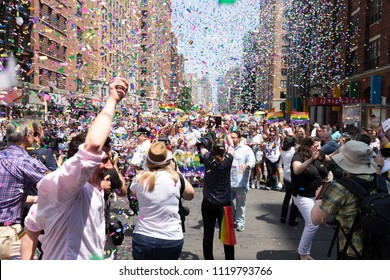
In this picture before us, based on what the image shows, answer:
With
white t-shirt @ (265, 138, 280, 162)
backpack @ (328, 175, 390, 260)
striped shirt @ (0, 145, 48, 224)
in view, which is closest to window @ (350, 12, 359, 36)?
white t-shirt @ (265, 138, 280, 162)

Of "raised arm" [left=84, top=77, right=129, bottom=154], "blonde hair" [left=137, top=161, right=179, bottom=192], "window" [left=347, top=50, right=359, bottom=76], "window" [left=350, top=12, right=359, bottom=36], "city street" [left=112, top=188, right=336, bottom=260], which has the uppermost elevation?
"window" [left=350, top=12, right=359, bottom=36]

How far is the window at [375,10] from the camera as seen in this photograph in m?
25.8

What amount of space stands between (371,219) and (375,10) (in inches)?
1099

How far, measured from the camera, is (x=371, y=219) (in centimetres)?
278

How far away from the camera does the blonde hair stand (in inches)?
137

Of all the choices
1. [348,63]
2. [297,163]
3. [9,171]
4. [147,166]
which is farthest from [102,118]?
[348,63]

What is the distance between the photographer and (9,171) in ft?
11.6

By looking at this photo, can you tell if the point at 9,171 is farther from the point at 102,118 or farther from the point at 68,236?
the point at 102,118

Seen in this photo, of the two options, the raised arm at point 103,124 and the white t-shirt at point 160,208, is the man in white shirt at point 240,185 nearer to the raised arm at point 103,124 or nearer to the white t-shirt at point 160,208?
the white t-shirt at point 160,208

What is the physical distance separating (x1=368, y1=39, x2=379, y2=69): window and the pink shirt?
27544mm

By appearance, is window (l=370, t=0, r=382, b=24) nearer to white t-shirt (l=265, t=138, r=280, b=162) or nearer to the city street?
white t-shirt (l=265, t=138, r=280, b=162)

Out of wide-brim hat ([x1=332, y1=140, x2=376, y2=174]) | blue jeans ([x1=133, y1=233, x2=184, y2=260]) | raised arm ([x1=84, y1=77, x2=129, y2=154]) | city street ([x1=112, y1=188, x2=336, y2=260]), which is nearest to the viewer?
raised arm ([x1=84, y1=77, x2=129, y2=154])

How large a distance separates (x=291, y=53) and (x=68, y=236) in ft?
114

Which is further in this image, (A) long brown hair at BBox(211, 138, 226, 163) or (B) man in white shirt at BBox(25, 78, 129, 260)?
(A) long brown hair at BBox(211, 138, 226, 163)
